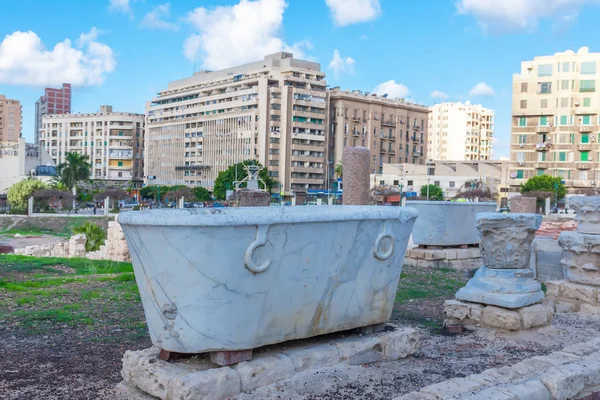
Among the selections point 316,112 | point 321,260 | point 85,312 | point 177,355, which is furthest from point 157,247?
point 316,112

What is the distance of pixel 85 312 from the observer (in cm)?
764

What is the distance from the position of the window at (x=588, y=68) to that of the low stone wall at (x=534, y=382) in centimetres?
6759

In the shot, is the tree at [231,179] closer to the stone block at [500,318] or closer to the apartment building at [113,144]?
the apartment building at [113,144]

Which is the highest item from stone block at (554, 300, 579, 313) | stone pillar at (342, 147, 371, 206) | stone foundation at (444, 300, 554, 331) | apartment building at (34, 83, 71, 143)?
apartment building at (34, 83, 71, 143)

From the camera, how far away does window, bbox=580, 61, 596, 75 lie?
65.1m

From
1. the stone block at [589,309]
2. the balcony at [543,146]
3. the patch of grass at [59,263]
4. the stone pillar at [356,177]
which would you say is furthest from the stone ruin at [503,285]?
the balcony at [543,146]

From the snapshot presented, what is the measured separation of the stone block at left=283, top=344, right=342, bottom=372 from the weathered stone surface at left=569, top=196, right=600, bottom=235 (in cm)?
493

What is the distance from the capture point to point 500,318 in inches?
269

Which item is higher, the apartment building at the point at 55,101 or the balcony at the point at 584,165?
the apartment building at the point at 55,101

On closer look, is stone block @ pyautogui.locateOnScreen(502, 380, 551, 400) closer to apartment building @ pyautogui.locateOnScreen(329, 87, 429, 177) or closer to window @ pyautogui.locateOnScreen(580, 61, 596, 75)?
window @ pyautogui.locateOnScreen(580, 61, 596, 75)

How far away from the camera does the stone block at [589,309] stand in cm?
810

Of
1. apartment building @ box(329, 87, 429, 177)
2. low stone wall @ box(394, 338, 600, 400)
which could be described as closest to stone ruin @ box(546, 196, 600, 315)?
low stone wall @ box(394, 338, 600, 400)

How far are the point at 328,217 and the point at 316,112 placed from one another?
78.8 m

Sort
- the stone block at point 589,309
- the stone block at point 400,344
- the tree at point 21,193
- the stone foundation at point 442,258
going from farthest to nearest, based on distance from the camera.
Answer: the tree at point 21,193 → the stone foundation at point 442,258 → the stone block at point 589,309 → the stone block at point 400,344
